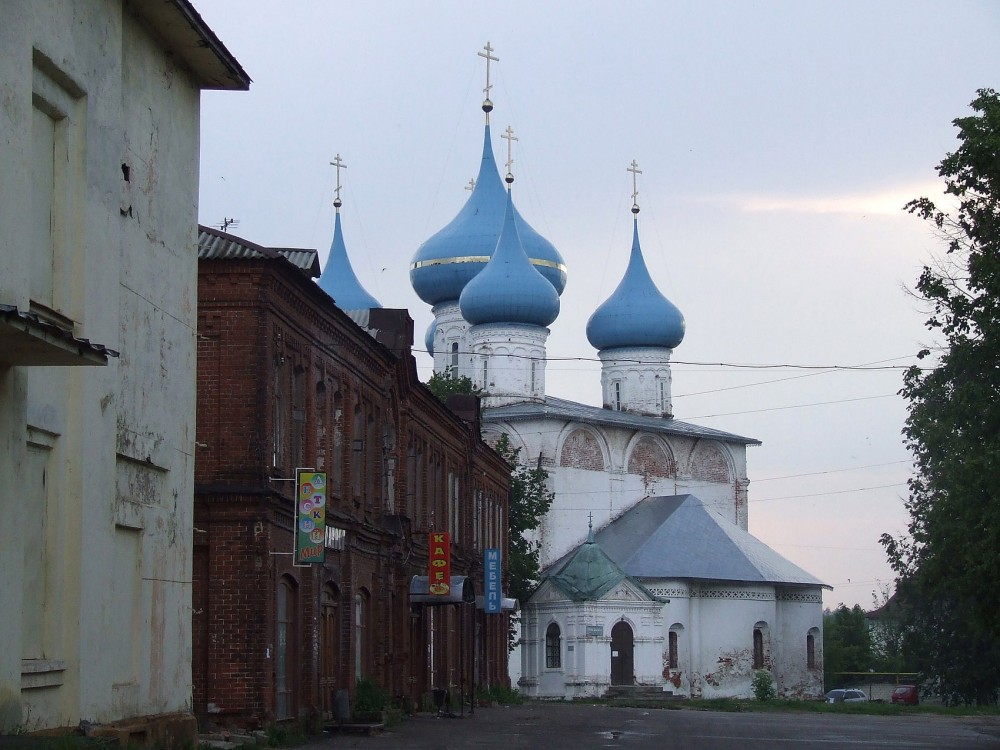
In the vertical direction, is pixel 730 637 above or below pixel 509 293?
below

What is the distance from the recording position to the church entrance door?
2255 inches

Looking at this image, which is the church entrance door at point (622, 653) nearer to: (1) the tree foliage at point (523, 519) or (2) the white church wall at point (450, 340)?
(1) the tree foliage at point (523, 519)

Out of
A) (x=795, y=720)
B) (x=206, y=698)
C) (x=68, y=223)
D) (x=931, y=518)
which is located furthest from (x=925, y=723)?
(x=68, y=223)

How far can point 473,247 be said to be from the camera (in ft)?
228

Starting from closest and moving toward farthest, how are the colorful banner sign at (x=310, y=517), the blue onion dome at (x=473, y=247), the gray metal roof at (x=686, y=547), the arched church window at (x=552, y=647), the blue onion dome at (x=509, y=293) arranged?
the colorful banner sign at (x=310, y=517) → the arched church window at (x=552, y=647) → the gray metal roof at (x=686, y=547) → the blue onion dome at (x=509, y=293) → the blue onion dome at (x=473, y=247)

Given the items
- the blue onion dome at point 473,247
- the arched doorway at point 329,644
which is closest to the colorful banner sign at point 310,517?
the arched doorway at point 329,644

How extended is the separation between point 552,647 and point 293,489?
1420 inches

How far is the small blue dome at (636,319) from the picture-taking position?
7025 cm

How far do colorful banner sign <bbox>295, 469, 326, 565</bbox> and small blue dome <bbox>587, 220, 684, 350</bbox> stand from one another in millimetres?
48755

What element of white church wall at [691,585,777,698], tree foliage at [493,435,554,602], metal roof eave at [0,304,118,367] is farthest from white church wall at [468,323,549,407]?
metal roof eave at [0,304,118,367]

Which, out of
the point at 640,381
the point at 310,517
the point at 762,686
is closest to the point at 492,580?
the point at 310,517

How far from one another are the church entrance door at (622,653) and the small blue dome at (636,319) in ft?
53.9

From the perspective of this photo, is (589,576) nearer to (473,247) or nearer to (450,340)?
(450,340)

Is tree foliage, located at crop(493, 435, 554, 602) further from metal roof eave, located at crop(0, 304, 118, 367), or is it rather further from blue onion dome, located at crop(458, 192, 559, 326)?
metal roof eave, located at crop(0, 304, 118, 367)
